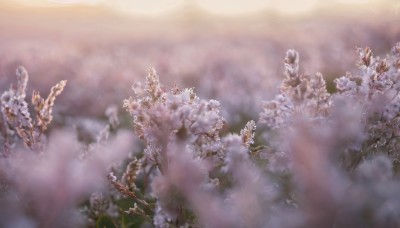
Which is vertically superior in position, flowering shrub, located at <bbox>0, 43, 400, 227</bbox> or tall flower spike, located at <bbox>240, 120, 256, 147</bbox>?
tall flower spike, located at <bbox>240, 120, 256, 147</bbox>

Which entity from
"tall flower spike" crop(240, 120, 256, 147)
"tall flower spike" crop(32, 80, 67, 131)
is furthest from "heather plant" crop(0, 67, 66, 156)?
"tall flower spike" crop(240, 120, 256, 147)

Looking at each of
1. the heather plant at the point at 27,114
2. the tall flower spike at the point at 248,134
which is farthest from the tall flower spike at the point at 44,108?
the tall flower spike at the point at 248,134

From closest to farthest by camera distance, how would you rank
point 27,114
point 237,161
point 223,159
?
point 237,161
point 223,159
point 27,114

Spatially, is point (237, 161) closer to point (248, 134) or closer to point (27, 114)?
point (248, 134)

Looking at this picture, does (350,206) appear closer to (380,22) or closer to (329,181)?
(329,181)

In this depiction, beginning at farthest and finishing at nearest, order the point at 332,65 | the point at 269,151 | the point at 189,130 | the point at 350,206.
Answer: the point at 332,65 < the point at 269,151 < the point at 189,130 < the point at 350,206

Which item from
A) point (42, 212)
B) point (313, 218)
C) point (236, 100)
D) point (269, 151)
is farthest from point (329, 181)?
point (236, 100)

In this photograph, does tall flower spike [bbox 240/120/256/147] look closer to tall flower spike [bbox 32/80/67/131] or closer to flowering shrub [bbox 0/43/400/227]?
flowering shrub [bbox 0/43/400/227]

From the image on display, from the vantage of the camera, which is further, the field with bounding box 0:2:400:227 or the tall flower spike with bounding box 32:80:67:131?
the tall flower spike with bounding box 32:80:67:131

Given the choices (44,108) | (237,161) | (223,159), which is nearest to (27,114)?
(44,108)
